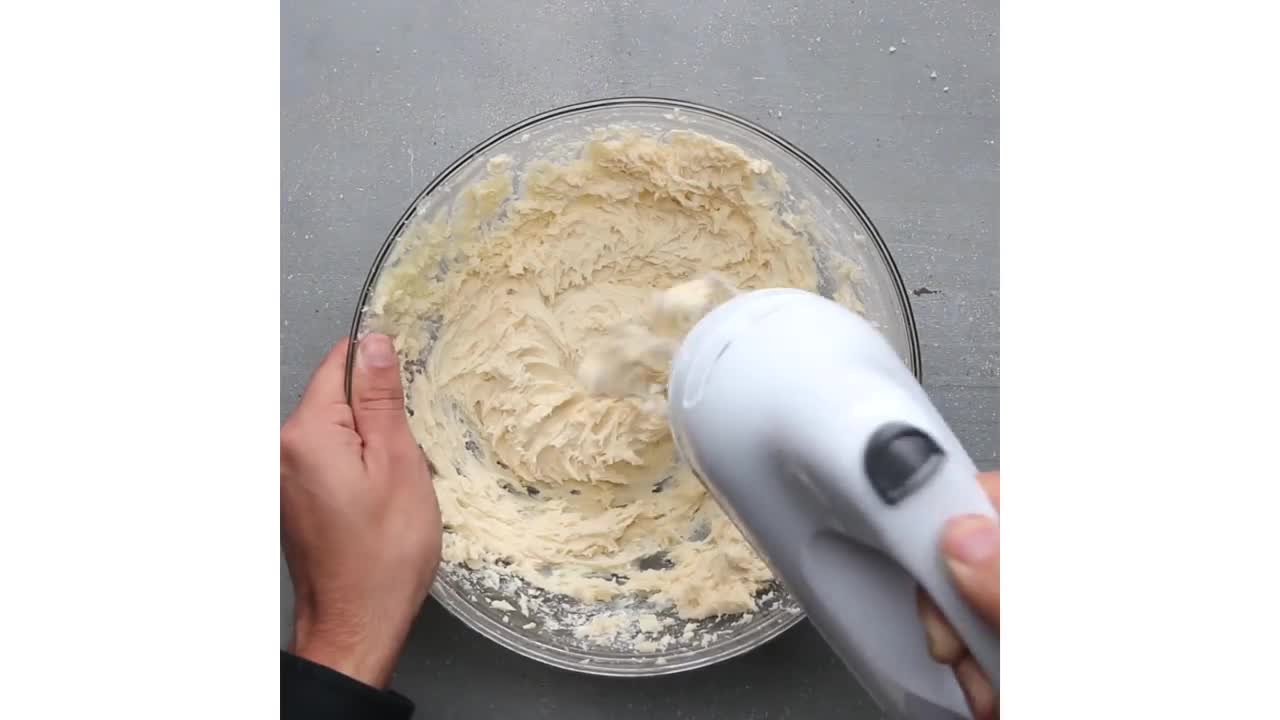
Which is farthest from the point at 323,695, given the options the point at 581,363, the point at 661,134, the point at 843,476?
the point at 661,134

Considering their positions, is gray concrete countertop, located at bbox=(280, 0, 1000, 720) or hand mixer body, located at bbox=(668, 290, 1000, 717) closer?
hand mixer body, located at bbox=(668, 290, 1000, 717)

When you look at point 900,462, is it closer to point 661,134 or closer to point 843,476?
point 843,476

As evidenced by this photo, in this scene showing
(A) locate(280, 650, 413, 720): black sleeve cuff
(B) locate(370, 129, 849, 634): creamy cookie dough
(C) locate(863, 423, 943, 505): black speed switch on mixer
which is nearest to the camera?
(C) locate(863, 423, 943, 505): black speed switch on mixer

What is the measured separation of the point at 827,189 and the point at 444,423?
58 centimetres

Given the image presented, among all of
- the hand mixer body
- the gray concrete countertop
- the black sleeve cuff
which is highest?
the gray concrete countertop

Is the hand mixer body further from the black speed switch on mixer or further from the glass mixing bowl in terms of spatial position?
the glass mixing bowl

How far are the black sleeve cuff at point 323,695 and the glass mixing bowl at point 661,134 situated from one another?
13 centimetres

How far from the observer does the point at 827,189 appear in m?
1.00

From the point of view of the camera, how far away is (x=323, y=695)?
0.91 m

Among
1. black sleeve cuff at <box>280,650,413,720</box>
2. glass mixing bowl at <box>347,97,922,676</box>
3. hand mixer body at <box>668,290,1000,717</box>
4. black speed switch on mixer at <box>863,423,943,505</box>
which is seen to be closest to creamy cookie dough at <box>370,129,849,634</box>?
glass mixing bowl at <box>347,97,922,676</box>

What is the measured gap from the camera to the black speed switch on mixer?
546mm

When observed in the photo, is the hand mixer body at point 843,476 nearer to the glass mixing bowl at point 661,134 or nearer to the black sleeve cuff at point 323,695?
the glass mixing bowl at point 661,134

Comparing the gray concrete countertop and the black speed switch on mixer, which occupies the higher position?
the gray concrete countertop

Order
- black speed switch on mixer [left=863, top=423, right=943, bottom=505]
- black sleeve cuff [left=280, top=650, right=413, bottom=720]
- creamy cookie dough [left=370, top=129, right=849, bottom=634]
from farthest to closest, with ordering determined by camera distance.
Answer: creamy cookie dough [left=370, top=129, right=849, bottom=634], black sleeve cuff [left=280, top=650, right=413, bottom=720], black speed switch on mixer [left=863, top=423, right=943, bottom=505]
